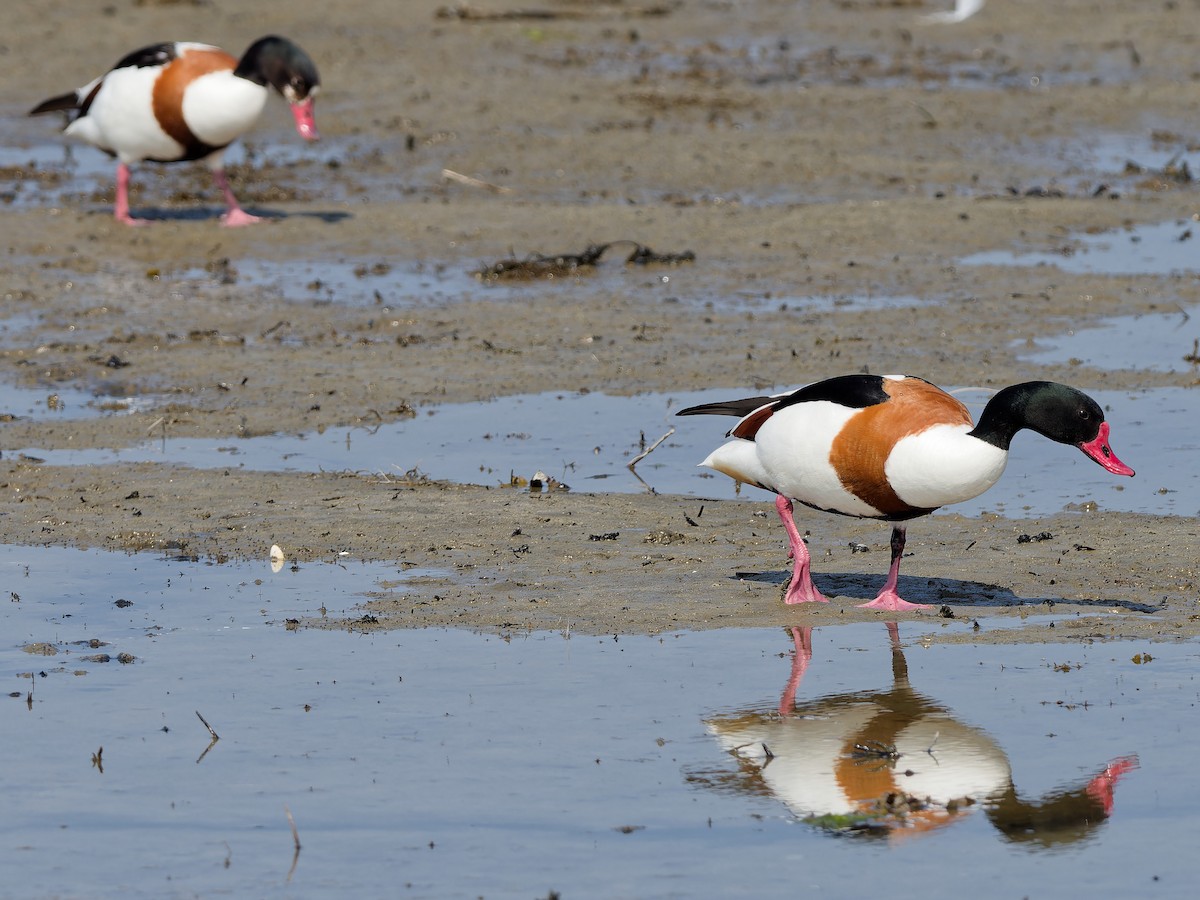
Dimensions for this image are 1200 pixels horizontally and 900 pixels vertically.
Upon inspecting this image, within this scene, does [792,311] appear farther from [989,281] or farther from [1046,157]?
[1046,157]

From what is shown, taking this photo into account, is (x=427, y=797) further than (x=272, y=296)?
No

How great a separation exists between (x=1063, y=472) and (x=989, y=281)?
13.8 ft

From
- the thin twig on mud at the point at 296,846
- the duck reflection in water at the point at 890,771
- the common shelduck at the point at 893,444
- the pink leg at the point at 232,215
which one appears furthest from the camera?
the pink leg at the point at 232,215

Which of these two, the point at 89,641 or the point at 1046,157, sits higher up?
the point at 1046,157

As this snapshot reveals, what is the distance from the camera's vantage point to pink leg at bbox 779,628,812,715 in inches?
246

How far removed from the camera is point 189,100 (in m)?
14.7

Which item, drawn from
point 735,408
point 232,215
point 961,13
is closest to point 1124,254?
point 232,215

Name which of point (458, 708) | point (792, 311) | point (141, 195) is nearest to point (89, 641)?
point (458, 708)

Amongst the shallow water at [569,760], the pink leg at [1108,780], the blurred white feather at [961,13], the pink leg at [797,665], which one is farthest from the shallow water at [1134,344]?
the blurred white feather at [961,13]

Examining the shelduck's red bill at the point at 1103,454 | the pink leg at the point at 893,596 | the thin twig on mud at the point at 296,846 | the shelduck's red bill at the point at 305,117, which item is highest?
the shelduck's red bill at the point at 305,117

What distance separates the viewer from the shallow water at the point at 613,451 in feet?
29.3

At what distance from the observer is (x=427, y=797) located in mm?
5504

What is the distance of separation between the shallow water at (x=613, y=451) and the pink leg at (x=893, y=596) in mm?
1376

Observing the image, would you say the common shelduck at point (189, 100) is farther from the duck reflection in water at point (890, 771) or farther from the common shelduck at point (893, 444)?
the duck reflection in water at point (890, 771)
